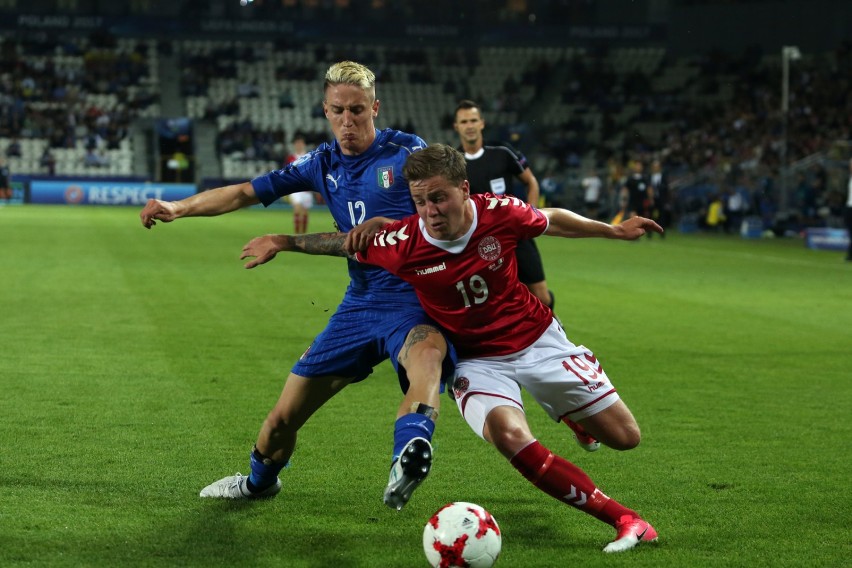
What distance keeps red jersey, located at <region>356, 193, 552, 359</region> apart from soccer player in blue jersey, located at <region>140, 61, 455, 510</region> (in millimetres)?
118

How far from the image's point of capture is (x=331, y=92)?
527 cm

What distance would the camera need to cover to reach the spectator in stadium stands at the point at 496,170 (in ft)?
32.1

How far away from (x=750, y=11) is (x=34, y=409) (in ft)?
162

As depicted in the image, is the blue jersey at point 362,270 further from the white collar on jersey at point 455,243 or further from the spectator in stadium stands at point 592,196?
the spectator in stadium stands at point 592,196

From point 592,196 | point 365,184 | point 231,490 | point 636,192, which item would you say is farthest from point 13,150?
point 365,184

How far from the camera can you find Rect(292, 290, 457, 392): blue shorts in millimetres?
5082

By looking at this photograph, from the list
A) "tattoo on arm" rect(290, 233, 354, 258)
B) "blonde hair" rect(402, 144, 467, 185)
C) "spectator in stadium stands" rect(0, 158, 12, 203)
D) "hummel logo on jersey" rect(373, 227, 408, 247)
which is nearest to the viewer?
"blonde hair" rect(402, 144, 467, 185)

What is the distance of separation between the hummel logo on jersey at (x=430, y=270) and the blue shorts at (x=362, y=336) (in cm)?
25

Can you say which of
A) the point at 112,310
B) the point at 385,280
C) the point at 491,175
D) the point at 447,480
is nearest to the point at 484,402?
the point at 385,280

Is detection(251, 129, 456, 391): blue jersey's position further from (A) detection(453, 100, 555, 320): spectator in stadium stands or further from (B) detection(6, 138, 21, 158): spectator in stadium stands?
(B) detection(6, 138, 21, 158): spectator in stadium stands

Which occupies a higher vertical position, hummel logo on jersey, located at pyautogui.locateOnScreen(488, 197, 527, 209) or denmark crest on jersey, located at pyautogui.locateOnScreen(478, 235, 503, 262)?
hummel logo on jersey, located at pyautogui.locateOnScreen(488, 197, 527, 209)

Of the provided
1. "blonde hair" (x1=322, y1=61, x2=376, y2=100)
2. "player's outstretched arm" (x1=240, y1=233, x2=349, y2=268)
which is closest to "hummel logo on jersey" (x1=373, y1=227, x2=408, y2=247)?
"player's outstretched arm" (x1=240, y1=233, x2=349, y2=268)

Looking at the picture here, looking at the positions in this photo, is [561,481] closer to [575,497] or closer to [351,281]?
[575,497]

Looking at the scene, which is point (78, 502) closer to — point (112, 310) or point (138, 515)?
point (138, 515)
